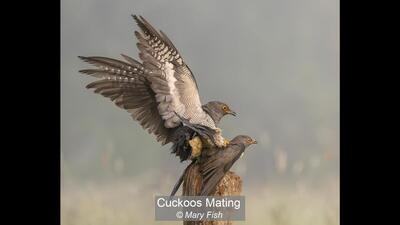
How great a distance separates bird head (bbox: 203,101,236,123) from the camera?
17.8ft

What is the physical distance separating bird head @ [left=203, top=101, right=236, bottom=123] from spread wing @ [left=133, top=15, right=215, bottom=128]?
0.18 ft

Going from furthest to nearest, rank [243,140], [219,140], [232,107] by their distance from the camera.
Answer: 1. [232,107]
2. [243,140]
3. [219,140]

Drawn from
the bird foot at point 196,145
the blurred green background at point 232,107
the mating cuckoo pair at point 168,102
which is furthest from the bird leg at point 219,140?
the blurred green background at point 232,107

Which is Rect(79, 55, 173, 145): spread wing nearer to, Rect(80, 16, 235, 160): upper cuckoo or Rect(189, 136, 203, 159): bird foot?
Rect(80, 16, 235, 160): upper cuckoo

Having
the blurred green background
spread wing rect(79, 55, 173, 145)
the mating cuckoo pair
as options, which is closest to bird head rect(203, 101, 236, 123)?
the mating cuckoo pair

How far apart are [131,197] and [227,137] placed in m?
0.79

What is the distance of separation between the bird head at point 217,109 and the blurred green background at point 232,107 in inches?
4.3

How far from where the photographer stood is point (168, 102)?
5395 mm

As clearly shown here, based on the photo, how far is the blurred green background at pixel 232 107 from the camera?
5602 mm

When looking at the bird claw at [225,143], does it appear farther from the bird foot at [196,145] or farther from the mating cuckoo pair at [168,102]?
the bird foot at [196,145]

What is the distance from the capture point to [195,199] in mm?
5328

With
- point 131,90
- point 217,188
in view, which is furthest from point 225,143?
point 131,90

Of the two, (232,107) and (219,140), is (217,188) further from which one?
(232,107)

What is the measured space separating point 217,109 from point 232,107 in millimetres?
183
